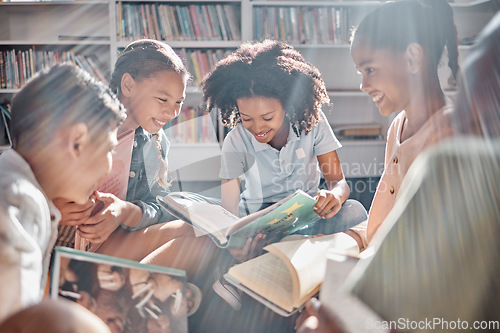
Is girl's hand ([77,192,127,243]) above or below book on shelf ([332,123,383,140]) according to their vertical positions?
above

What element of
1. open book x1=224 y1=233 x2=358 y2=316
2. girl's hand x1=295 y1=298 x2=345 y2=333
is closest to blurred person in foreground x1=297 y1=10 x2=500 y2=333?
girl's hand x1=295 y1=298 x2=345 y2=333

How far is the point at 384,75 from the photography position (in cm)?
93

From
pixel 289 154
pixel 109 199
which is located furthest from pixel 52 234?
pixel 289 154

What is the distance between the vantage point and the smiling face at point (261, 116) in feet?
4.25

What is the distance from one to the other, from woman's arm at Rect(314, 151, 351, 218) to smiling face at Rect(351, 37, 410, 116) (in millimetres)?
264

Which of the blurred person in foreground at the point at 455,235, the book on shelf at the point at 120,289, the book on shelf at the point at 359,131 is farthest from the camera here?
the book on shelf at the point at 359,131

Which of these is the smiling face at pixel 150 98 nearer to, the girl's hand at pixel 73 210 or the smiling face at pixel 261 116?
the smiling face at pixel 261 116

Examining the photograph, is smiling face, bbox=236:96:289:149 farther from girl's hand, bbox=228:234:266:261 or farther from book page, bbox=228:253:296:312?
book page, bbox=228:253:296:312

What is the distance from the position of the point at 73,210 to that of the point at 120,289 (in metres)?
0.29

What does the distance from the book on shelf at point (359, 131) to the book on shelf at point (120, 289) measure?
96.5 inches

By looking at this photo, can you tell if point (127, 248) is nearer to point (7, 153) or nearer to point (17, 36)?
point (7, 153)

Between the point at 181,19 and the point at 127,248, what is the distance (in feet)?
6.70

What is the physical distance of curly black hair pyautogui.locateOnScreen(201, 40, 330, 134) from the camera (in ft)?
4.49

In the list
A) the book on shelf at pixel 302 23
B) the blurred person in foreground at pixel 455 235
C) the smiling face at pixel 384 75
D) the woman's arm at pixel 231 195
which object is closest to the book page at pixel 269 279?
the blurred person in foreground at pixel 455 235
